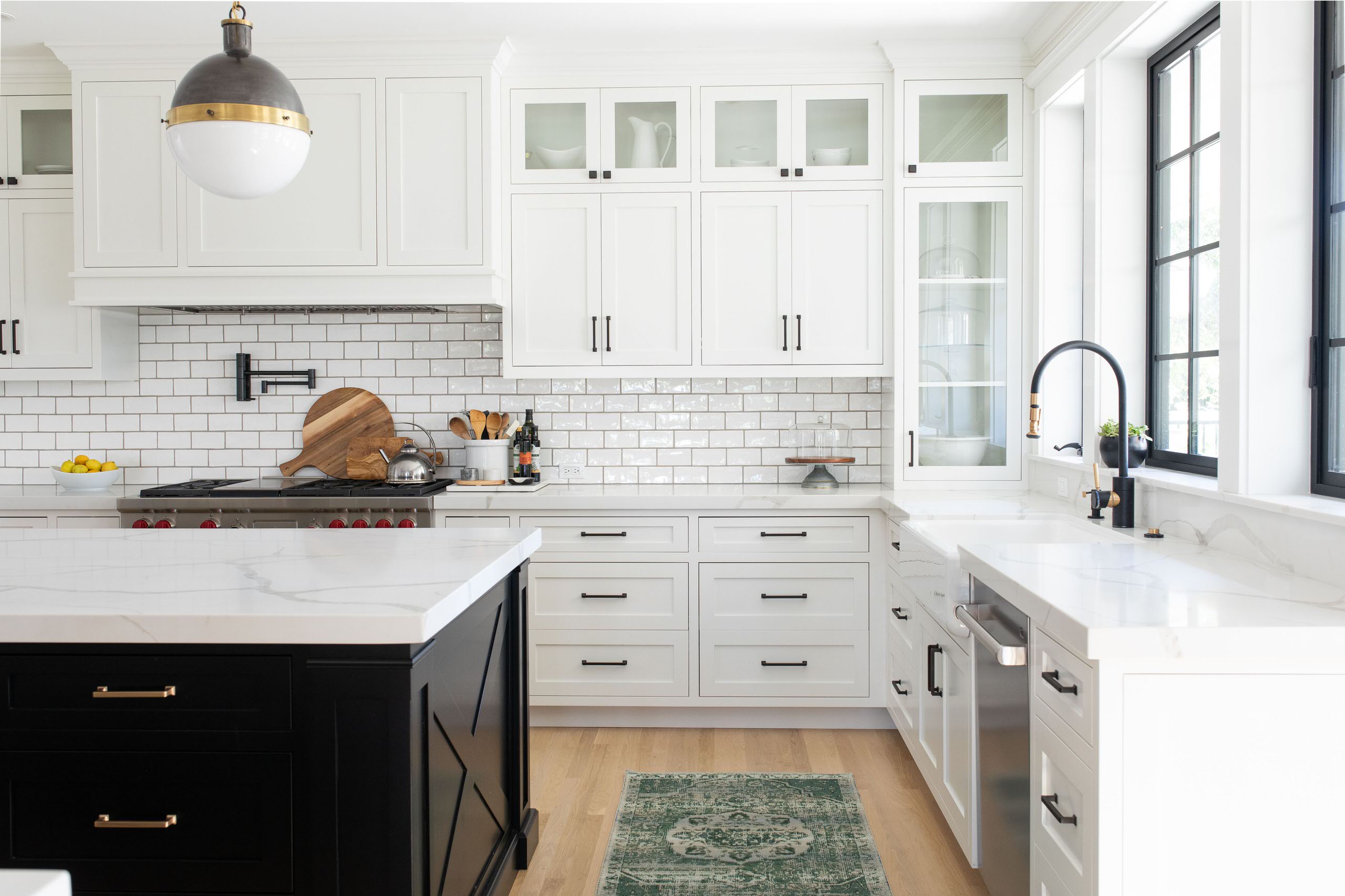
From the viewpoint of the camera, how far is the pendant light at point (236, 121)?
6.46 ft

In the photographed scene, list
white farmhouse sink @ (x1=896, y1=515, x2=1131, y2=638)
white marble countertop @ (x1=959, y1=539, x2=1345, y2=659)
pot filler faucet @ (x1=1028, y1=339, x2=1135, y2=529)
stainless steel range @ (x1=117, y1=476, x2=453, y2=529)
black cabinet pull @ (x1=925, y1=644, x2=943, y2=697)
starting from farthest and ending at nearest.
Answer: stainless steel range @ (x1=117, y1=476, x2=453, y2=529) < black cabinet pull @ (x1=925, y1=644, x2=943, y2=697) < pot filler faucet @ (x1=1028, y1=339, x2=1135, y2=529) < white farmhouse sink @ (x1=896, y1=515, x2=1131, y2=638) < white marble countertop @ (x1=959, y1=539, x2=1345, y2=659)

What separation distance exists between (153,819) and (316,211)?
2.69 meters

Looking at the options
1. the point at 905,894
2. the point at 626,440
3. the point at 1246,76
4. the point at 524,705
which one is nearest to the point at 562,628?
the point at 626,440

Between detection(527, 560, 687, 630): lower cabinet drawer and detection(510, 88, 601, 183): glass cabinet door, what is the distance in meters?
1.57

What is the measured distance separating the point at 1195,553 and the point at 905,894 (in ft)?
3.68

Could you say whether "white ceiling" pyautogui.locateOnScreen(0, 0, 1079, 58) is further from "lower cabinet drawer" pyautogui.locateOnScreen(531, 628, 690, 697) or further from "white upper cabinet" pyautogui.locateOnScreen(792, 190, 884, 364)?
"lower cabinet drawer" pyautogui.locateOnScreen(531, 628, 690, 697)

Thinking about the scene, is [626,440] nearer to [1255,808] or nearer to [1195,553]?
[1195,553]

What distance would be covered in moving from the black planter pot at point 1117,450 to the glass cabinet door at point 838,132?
152 cm

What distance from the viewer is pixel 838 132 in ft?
12.5

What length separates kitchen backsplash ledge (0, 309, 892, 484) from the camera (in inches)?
165

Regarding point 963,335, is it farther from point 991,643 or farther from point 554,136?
point 991,643

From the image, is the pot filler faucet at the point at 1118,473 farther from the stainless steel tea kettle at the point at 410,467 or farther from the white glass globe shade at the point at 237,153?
the stainless steel tea kettle at the point at 410,467

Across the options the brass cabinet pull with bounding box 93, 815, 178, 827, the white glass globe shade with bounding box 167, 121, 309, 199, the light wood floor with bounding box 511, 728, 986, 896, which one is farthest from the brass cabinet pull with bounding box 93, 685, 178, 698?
the light wood floor with bounding box 511, 728, 986, 896

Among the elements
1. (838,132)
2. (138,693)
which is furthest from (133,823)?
(838,132)
